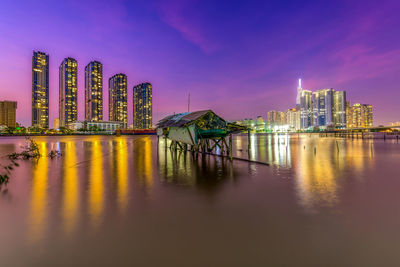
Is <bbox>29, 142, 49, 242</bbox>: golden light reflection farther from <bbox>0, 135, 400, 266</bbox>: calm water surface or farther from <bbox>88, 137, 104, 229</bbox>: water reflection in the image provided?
<bbox>88, 137, 104, 229</bbox>: water reflection

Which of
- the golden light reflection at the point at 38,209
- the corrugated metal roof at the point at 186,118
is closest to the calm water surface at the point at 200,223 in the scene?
the golden light reflection at the point at 38,209

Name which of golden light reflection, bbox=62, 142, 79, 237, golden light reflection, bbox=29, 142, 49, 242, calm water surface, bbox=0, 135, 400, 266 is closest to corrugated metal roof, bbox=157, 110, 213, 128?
calm water surface, bbox=0, 135, 400, 266

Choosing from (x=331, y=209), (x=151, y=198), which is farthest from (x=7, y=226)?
(x=331, y=209)

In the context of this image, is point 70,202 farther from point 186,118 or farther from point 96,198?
point 186,118

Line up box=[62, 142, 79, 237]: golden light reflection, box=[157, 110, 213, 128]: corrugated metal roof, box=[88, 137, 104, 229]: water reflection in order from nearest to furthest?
box=[62, 142, 79, 237]: golden light reflection
box=[88, 137, 104, 229]: water reflection
box=[157, 110, 213, 128]: corrugated metal roof

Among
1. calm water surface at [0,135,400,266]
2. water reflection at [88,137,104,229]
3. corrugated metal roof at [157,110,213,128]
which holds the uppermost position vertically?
corrugated metal roof at [157,110,213,128]

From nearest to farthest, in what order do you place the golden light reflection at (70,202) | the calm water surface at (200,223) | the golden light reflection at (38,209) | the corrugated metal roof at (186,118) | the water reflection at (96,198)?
the calm water surface at (200,223) → the golden light reflection at (38,209) → the golden light reflection at (70,202) → the water reflection at (96,198) → the corrugated metal roof at (186,118)

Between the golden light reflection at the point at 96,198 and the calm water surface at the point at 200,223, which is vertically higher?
the golden light reflection at the point at 96,198

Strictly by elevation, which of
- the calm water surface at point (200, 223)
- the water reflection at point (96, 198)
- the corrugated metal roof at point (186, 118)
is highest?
the corrugated metal roof at point (186, 118)

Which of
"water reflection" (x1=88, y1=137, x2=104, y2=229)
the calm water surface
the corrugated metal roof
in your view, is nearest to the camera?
the calm water surface

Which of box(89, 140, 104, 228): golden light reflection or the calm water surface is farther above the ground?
box(89, 140, 104, 228): golden light reflection

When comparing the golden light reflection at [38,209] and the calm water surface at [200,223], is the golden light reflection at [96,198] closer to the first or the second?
the calm water surface at [200,223]

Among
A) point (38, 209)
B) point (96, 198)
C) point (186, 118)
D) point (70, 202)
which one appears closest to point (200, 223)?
point (96, 198)

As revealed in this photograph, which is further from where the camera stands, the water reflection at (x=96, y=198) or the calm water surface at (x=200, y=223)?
the water reflection at (x=96, y=198)
